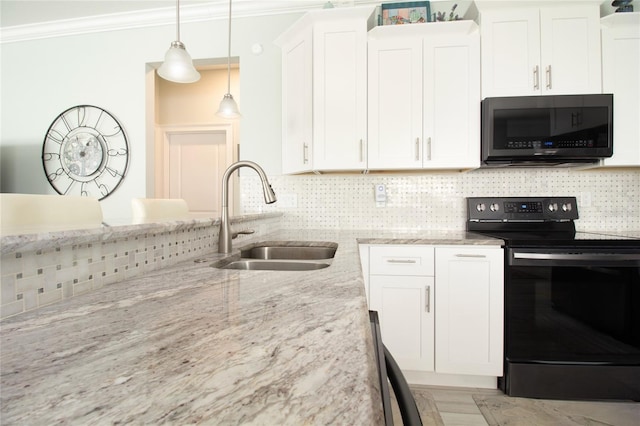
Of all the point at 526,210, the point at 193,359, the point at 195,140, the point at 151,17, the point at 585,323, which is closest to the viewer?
the point at 193,359

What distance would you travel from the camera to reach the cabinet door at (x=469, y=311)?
172 cm

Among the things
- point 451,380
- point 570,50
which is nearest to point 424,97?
point 570,50

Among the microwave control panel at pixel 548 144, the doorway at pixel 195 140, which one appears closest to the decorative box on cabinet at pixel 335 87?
the microwave control panel at pixel 548 144

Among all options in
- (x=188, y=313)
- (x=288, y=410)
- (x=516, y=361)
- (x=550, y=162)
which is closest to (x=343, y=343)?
(x=288, y=410)

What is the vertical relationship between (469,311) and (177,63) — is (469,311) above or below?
below

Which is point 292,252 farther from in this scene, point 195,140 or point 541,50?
point 195,140

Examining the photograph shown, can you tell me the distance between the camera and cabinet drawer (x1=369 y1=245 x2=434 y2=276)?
179cm

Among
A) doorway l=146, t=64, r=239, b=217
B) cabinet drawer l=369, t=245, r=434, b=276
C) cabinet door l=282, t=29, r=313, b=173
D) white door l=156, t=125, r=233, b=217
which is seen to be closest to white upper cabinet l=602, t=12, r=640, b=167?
cabinet drawer l=369, t=245, r=434, b=276

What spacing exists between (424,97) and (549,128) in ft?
2.66

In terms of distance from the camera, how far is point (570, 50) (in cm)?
195

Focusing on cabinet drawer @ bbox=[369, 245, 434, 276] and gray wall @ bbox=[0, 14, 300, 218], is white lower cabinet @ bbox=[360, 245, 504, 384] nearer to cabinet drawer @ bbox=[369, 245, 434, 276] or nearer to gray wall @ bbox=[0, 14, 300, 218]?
cabinet drawer @ bbox=[369, 245, 434, 276]

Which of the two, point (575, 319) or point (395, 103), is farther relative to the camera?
point (395, 103)

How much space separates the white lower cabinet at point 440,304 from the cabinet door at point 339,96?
70cm

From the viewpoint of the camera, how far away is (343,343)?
42 cm
